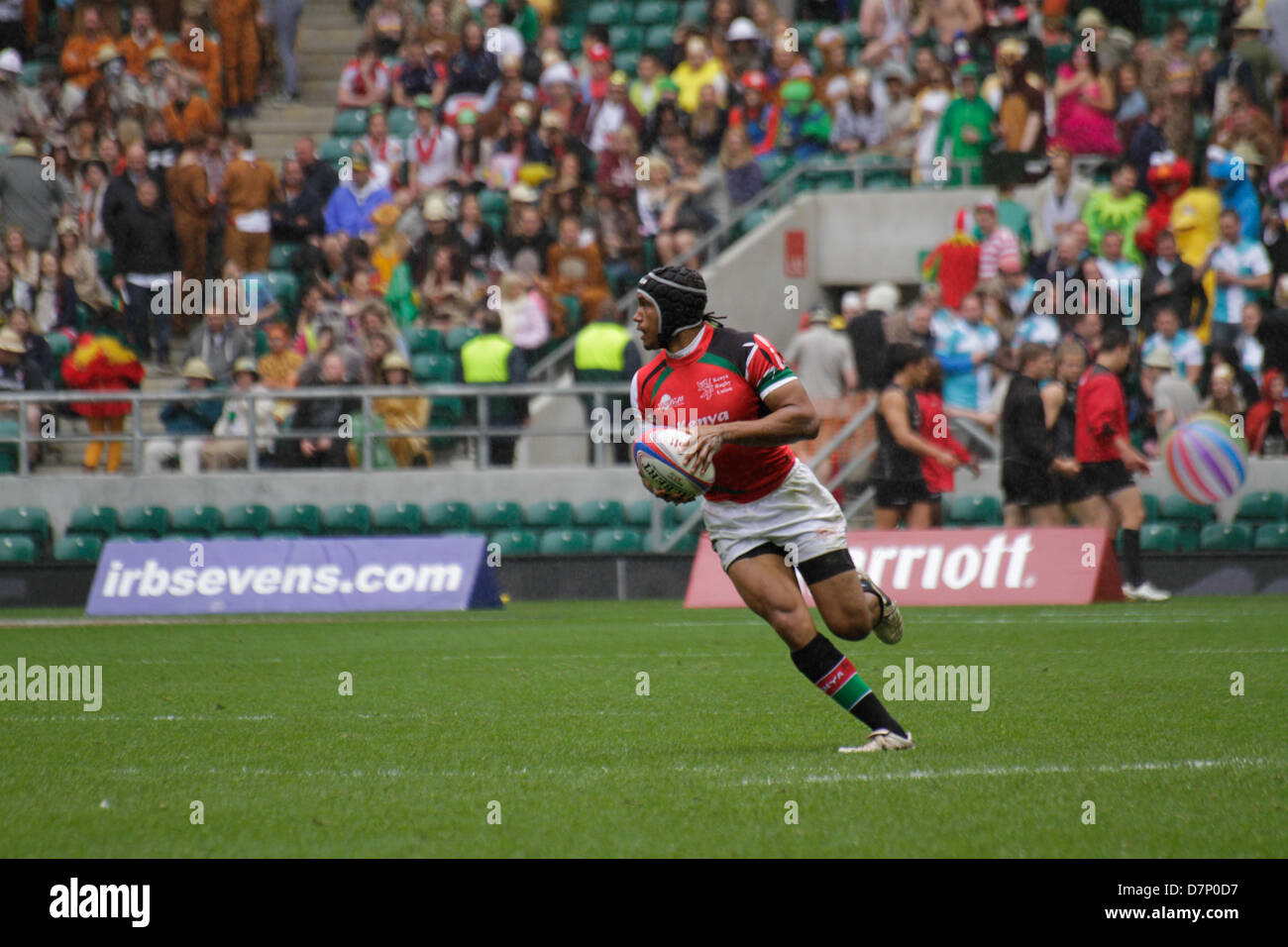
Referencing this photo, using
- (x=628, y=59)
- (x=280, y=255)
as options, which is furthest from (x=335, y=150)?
(x=628, y=59)

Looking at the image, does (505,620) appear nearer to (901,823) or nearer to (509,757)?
(509,757)

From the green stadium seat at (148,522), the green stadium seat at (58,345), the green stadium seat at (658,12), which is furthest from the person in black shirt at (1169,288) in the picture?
the green stadium seat at (58,345)

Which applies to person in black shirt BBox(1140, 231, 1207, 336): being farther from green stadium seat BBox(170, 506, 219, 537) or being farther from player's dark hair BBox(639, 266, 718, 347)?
player's dark hair BBox(639, 266, 718, 347)

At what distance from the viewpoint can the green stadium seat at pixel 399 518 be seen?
20.9m

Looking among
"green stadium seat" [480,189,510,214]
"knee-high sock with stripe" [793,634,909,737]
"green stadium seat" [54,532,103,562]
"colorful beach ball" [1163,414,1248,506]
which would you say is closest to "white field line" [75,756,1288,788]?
"knee-high sock with stripe" [793,634,909,737]

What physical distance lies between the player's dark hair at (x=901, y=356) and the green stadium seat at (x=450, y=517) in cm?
575

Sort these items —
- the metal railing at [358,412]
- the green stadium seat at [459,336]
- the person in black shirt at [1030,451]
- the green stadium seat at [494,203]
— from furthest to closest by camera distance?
1. the green stadium seat at [494,203]
2. the green stadium seat at [459,336]
3. the metal railing at [358,412]
4. the person in black shirt at [1030,451]

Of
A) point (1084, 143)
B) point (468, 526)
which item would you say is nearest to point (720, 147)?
point (1084, 143)

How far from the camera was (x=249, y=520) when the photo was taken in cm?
2125

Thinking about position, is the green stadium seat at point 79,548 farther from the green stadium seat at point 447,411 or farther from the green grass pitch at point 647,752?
the green grass pitch at point 647,752

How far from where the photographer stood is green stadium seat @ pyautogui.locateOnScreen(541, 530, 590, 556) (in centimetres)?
2048

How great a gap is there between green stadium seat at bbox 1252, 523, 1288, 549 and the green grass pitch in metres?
4.04

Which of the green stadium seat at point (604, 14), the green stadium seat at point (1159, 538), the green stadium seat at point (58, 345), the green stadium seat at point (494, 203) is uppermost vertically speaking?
the green stadium seat at point (604, 14)

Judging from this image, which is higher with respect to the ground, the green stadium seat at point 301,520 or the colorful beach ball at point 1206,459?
the colorful beach ball at point 1206,459
